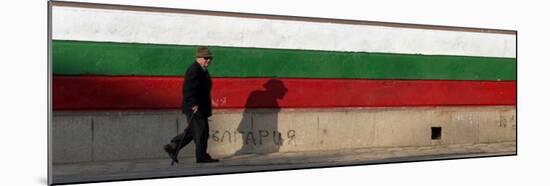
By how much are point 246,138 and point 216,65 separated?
4.59 ft

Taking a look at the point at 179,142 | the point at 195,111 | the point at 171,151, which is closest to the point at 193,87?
the point at 195,111

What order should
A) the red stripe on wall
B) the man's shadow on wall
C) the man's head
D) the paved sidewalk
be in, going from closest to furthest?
1. the paved sidewalk
2. the red stripe on wall
3. the man's head
4. the man's shadow on wall

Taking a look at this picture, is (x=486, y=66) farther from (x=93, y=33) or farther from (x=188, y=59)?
(x=93, y=33)

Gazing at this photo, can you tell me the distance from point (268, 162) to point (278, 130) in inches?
29.0

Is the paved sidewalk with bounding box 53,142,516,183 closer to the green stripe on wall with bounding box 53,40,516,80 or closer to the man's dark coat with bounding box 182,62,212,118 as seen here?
the man's dark coat with bounding box 182,62,212,118

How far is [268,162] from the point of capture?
14.4 metres

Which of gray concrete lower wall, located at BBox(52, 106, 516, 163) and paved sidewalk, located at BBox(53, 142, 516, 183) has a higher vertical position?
gray concrete lower wall, located at BBox(52, 106, 516, 163)

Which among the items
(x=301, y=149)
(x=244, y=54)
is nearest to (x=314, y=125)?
(x=301, y=149)

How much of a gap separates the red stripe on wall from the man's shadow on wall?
0.02 m

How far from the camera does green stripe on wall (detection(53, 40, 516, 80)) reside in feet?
42.6

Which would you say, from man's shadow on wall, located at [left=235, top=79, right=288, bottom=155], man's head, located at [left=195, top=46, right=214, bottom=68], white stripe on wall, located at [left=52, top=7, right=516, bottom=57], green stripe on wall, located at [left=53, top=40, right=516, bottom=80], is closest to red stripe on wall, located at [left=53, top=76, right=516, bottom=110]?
man's shadow on wall, located at [left=235, top=79, right=288, bottom=155]

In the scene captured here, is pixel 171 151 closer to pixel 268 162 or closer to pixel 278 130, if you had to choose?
pixel 268 162

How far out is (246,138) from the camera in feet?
47.6

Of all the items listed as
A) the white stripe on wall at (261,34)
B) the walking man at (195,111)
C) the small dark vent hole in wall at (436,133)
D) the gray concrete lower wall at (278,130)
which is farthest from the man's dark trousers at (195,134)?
the small dark vent hole in wall at (436,133)
